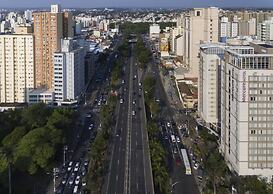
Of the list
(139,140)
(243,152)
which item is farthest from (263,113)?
(139,140)

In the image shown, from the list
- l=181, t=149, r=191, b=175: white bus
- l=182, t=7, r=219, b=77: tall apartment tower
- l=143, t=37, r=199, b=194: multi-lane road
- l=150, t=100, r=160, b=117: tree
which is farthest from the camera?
l=182, t=7, r=219, b=77: tall apartment tower

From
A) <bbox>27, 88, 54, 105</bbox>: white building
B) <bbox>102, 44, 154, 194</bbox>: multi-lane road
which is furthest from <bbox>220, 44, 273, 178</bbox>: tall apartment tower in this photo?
<bbox>27, 88, 54, 105</bbox>: white building

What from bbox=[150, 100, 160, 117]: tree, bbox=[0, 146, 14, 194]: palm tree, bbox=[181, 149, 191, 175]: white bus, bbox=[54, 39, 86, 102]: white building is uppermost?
bbox=[54, 39, 86, 102]: white building

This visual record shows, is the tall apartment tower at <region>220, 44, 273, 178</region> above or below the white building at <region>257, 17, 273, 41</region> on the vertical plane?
below

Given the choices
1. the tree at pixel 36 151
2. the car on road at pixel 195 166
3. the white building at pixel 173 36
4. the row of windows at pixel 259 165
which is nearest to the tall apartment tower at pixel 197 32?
the white building at pixel 173 36

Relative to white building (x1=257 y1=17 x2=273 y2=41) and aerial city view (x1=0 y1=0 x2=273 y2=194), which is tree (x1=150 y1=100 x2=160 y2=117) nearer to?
aerial city view (x1=0 y1=0 x2=273 y2=194)

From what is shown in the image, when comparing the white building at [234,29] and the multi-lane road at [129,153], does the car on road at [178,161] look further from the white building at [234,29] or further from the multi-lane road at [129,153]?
the white building at [234,29]

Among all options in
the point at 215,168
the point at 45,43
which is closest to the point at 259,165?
the point at 215,168
